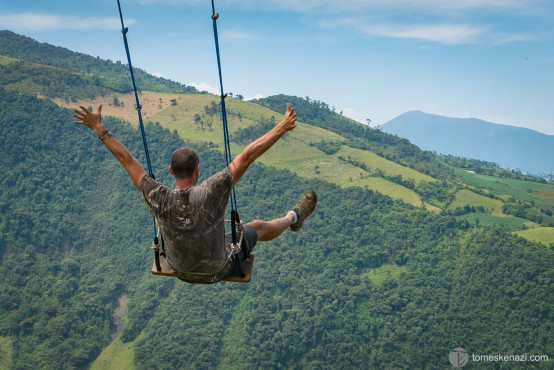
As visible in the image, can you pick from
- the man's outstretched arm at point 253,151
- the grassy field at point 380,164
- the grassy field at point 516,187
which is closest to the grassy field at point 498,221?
the grassy field at point 380,164

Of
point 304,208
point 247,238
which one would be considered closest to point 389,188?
point 304,208

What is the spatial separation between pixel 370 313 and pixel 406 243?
10970 mm

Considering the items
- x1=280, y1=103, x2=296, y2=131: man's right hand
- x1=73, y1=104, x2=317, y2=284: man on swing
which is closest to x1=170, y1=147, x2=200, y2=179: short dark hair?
x1=73, y1=104, x2=317, y2=284: man on swing

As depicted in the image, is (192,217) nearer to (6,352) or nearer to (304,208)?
(304,208)

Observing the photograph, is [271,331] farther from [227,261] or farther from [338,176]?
[227,261]

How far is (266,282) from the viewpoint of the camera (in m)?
68.1

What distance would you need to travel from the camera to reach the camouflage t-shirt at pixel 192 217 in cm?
392

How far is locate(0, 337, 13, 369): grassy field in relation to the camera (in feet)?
192

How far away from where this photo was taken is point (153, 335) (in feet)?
207

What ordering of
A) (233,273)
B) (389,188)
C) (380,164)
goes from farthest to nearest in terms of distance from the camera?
(380,164) < (389,188) < (233,273)

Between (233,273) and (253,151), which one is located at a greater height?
(253,151)

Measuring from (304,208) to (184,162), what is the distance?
8.87ft

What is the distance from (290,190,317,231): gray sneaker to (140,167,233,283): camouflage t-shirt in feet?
6.29

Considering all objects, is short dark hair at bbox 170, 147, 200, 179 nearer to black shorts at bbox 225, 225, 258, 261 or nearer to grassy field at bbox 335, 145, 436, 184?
black shorts at bbox 225, 225, 258, 261
